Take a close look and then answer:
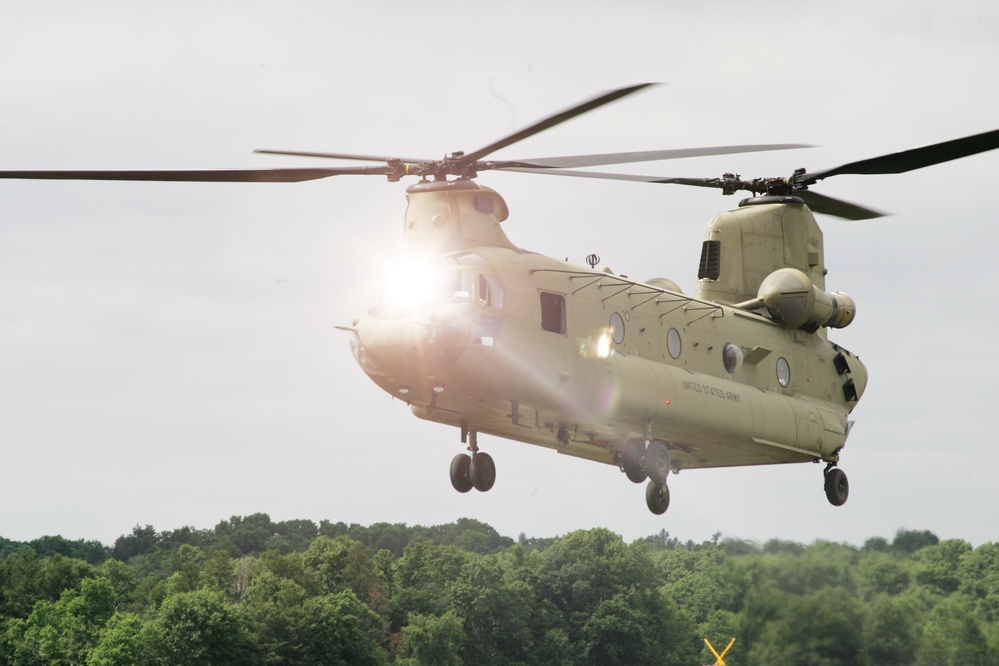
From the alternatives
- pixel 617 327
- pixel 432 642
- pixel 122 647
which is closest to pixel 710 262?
pixel 617 327

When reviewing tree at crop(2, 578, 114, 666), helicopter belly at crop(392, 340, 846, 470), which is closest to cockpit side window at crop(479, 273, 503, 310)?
helicopter belly at crop(392, 340, 846, 470)

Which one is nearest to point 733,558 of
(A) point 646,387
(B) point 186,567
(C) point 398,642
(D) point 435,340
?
(A) point 646,387

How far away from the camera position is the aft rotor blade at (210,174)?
28312 millimetres

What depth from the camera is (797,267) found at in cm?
3847

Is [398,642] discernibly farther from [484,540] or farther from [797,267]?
[797,267]

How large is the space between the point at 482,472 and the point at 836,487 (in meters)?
10.3

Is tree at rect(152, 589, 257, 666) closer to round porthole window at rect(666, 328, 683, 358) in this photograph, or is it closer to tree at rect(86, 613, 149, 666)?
tree at rect(86, 613, 149, 666)

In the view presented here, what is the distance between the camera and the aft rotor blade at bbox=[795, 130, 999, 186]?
2927 cm

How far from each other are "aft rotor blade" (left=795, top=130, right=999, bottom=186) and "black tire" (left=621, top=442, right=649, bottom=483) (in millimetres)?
7440

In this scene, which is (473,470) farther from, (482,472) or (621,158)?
(621,158)

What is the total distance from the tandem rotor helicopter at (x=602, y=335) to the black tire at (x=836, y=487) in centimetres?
5

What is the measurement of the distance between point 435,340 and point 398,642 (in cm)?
7618

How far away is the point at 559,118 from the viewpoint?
25984 mm

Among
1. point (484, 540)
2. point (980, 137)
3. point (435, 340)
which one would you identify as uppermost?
point (484, 540)
